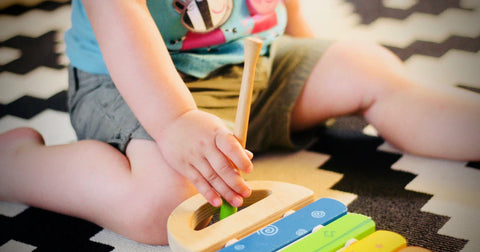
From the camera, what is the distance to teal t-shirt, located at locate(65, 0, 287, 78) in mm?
803

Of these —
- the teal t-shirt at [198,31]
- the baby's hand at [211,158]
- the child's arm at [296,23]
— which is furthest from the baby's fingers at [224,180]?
the child's arm at [296,23]

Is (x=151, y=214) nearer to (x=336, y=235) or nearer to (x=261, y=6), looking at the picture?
(x=336, y=235)

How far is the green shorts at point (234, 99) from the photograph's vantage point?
31.1 inches

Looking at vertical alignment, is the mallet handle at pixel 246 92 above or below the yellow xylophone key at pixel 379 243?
above

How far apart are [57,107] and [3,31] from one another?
0.49 meters

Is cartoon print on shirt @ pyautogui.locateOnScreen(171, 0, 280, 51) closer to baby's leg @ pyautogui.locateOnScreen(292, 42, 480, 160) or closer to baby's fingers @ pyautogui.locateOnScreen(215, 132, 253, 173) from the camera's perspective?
baby's leg @ pyautogui.locateOnScreen(292, 42, 480, 160)

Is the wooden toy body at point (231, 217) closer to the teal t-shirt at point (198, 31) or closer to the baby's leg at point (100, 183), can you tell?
the baby's leg at point (100, 183)

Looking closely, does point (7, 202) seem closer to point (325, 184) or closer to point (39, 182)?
point (39, 182)

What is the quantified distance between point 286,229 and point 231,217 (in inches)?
2.7

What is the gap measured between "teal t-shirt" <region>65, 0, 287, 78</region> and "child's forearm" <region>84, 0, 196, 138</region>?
9 cm

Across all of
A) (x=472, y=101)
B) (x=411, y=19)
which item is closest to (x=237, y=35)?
(x=472, y=101)

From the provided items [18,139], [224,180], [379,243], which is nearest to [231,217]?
[224,180]

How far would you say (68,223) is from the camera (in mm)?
737

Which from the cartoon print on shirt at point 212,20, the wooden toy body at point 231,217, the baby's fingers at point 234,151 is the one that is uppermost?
the cartoon print on shirt at point 212,20
